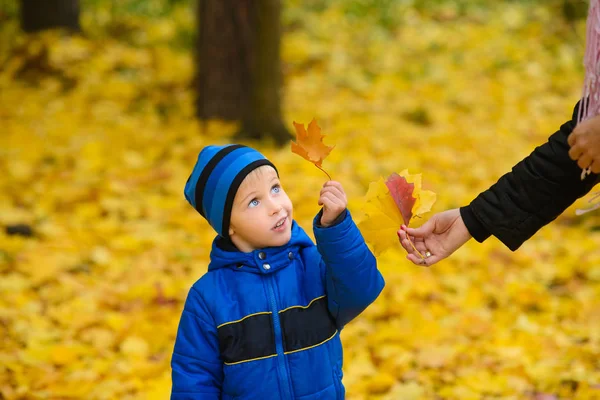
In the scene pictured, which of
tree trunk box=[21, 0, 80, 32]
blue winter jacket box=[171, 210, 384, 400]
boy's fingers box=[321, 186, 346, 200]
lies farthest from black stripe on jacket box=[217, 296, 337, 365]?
tree trunk box=[21, 0, 80, 32]

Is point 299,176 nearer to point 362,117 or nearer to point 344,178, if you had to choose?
point 344,178

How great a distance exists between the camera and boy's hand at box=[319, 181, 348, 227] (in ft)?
5.73

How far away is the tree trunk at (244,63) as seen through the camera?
537 cm

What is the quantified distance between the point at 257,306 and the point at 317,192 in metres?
2.82

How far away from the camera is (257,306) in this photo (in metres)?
1.89

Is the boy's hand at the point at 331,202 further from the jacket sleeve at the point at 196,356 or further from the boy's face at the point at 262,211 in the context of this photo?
the jacket sleeve at the point at 196,356

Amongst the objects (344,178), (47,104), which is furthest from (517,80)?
(47,104)

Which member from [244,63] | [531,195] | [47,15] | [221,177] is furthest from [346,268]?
[47,15]

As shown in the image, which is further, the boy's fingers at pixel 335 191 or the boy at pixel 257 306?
the boy at pixel 257 306

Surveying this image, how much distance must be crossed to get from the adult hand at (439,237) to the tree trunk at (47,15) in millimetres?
6237

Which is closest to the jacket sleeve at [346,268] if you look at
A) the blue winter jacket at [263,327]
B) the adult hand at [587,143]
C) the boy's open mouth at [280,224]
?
the blue winter jacket at [263,327]

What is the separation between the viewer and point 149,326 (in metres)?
3.35

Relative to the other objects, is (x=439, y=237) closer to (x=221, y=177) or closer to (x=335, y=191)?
(x=335, y=191)

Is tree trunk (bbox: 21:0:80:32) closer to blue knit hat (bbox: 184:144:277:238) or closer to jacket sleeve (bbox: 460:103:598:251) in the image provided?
blue knit hat (bbox: 184:144:277:238)
